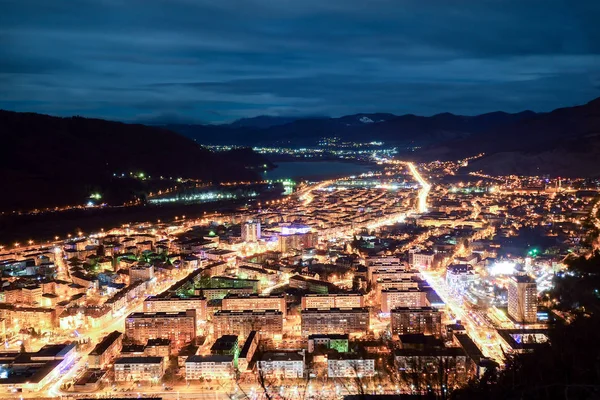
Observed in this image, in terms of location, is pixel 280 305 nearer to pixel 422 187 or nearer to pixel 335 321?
pixel 335 321

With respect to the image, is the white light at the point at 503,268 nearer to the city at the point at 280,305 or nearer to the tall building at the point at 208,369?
the city at the point at 280,305

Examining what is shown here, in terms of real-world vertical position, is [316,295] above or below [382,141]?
below

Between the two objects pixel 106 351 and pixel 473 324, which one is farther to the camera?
pixel 473 324

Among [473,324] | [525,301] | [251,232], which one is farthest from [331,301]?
[251,232]

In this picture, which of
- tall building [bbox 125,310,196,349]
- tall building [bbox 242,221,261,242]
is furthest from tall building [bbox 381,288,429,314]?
tall building [bbox 242,221,261,242]

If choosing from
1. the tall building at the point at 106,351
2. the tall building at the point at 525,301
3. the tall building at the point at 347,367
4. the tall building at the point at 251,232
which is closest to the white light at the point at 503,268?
the tall building at the point at 525,301

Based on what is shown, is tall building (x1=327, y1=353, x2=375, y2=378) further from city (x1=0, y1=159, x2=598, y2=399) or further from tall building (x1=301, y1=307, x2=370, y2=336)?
tall building (x1=301, y1=307, x2=370, y2=336)

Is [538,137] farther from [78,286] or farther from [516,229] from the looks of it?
[78,286]

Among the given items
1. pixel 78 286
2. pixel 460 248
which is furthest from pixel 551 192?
pixel 78 286
